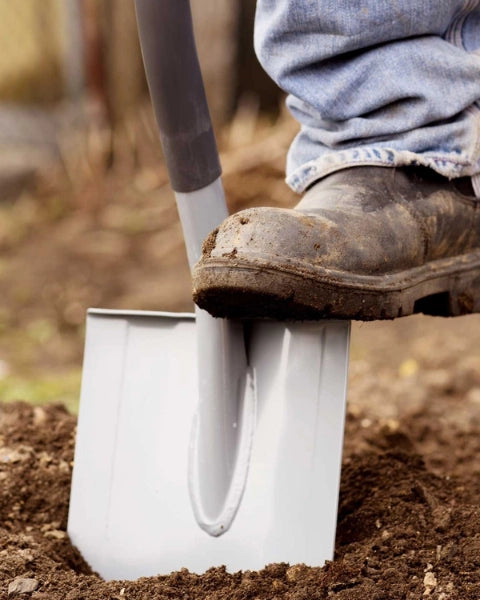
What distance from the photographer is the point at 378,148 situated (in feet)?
4.10

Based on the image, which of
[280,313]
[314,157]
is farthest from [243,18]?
[280,313]

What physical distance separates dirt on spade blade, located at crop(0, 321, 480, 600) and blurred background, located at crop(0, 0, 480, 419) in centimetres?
155

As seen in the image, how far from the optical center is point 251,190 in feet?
12.9

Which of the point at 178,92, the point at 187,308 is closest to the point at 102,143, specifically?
the point at 187,308

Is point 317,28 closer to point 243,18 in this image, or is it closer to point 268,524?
point 268,524

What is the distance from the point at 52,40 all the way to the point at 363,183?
3.53m

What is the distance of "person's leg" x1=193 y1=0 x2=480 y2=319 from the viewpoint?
112 cm

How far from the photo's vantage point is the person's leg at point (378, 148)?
1118 millimetres

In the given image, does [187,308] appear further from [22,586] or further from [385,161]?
[22,586]

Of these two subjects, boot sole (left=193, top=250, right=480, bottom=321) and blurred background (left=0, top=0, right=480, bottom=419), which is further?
blurred background (left=0, top=0, right=480, bottom=419)

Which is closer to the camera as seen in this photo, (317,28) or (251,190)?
(317,28)

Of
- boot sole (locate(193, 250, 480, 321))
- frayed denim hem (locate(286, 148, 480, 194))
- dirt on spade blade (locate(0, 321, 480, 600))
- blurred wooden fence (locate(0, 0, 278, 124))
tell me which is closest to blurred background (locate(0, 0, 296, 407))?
blurred wooden fence (locate(0, 0, 278, 124))

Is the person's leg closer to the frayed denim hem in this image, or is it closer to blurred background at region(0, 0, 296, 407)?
the frayed denim hem

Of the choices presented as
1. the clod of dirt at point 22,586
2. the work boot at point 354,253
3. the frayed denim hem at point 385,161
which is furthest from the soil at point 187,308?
the frayed denim hem at point 385,161
